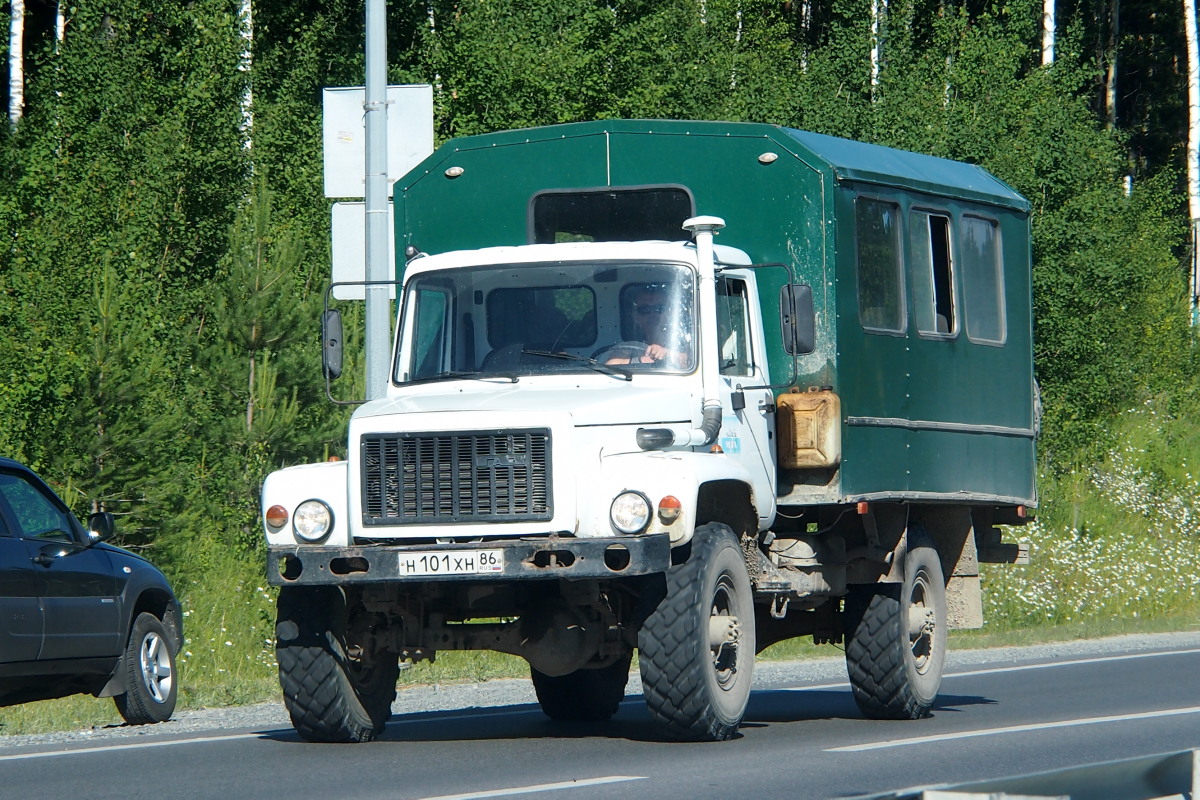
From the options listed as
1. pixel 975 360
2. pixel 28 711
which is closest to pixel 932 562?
pixel 975 360

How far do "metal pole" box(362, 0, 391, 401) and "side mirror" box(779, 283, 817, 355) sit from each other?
4312 millimetres

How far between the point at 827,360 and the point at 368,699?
3.30 m

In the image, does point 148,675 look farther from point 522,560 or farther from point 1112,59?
point 1112,59

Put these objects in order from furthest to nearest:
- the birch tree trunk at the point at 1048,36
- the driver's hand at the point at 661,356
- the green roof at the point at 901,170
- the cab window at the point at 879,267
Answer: the birch tree trunk at the point at 1048,36 < the cab window at the point at 879,267 < the green roof at the point at 901,170 < the driver's hand at the point at 661,356

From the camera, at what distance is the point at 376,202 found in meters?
14.9

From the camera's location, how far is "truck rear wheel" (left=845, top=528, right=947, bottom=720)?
11.9 m

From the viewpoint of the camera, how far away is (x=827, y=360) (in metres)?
11.4

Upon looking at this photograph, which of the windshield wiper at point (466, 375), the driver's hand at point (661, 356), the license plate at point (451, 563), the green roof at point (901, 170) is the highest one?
the green roof at point (901, 170)

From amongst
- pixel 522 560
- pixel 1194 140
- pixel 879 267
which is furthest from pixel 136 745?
Result: pixel 1194 140

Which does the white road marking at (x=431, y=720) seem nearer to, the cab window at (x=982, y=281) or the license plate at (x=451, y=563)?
the license plate at (x=451, y=563)

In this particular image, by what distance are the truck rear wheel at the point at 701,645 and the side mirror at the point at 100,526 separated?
435cm

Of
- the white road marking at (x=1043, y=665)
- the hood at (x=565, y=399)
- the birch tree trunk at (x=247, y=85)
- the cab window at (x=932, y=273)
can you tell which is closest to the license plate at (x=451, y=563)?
the hood at (x=565, y=399)

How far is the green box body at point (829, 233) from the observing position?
37.3 feet

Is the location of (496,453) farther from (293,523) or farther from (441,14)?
(441,14)
